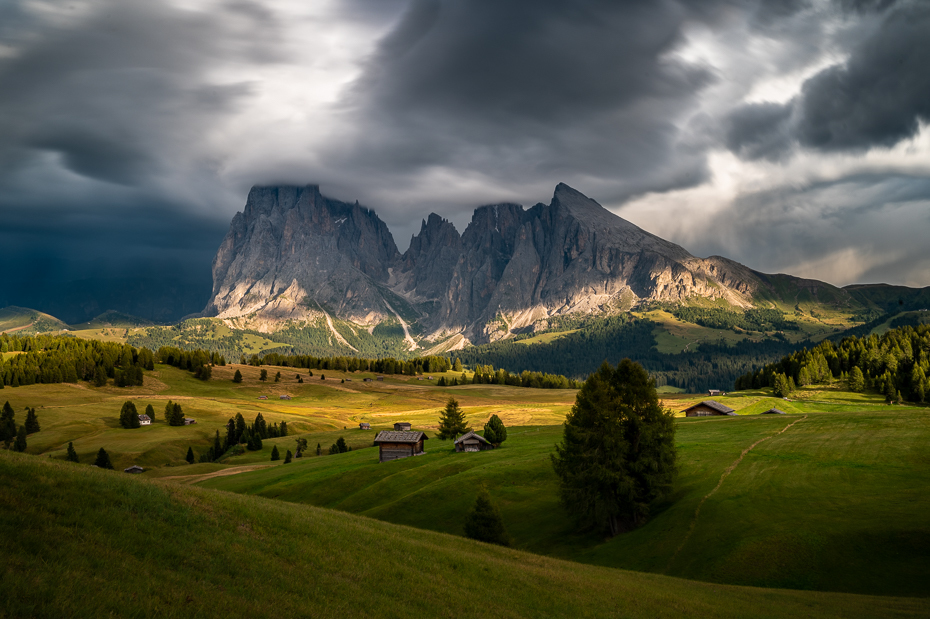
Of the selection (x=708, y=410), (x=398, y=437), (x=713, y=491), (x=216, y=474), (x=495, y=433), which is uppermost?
(x=713, y=491)

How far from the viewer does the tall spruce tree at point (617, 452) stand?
4453 cm

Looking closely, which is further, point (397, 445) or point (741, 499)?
point (397, 445)

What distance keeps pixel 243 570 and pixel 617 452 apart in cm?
3603

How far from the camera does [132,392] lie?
6457 inches

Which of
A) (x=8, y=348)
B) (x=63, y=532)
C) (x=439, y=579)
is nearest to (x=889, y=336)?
(x=439, y=579)

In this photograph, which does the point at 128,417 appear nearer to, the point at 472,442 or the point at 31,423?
the point at 31,423

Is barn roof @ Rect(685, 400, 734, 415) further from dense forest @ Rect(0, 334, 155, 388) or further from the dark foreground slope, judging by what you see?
dense forest @ Rect(0, 334, 155, 388)

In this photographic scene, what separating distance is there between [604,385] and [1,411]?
123496mm

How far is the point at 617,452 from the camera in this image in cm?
4484

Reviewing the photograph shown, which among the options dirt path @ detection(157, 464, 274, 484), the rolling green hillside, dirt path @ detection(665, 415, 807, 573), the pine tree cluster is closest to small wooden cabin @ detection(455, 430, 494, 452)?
the rolling green hillside

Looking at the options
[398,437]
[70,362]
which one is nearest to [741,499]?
[398,437]

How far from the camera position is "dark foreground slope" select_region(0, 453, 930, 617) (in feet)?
36.2

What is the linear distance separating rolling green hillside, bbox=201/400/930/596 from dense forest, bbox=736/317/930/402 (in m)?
54.6

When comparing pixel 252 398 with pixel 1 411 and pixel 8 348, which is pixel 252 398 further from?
pixel 8 348
